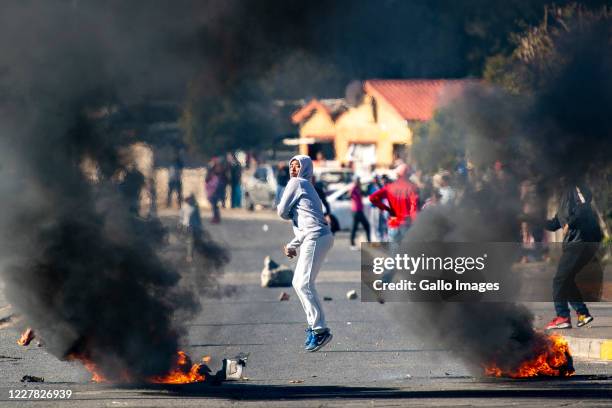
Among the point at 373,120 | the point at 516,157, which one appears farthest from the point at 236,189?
the point at 516,157

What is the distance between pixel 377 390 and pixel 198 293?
179 cm

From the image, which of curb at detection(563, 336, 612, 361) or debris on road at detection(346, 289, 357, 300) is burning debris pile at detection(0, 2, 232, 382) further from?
debris on road at detection(346, 289, 357, 300)

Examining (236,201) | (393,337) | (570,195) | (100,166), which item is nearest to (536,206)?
(570,195)

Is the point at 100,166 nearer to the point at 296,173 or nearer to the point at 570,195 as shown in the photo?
the point at 296,173

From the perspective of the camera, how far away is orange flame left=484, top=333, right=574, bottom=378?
9836 mm

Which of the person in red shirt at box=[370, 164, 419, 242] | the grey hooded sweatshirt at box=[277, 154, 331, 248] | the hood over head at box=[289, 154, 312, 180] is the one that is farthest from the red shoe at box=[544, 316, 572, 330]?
the hood over head at box=[289, 154, 312, 180]

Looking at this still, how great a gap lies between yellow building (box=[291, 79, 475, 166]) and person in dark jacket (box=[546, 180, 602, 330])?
5.71 ft

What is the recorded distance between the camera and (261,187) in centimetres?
4316

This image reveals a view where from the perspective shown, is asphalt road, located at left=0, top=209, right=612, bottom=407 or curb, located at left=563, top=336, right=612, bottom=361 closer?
asphalt road, located at left=0, top=209, right=612, bottom=407

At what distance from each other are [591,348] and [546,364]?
6.16 ft

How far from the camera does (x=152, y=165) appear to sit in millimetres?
10641

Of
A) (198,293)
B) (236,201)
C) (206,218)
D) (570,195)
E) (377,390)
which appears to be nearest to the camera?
(377,390)

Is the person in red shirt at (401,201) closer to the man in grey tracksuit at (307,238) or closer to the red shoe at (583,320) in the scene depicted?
the red shoe at (583,320)

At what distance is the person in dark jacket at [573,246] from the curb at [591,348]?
1.16m
